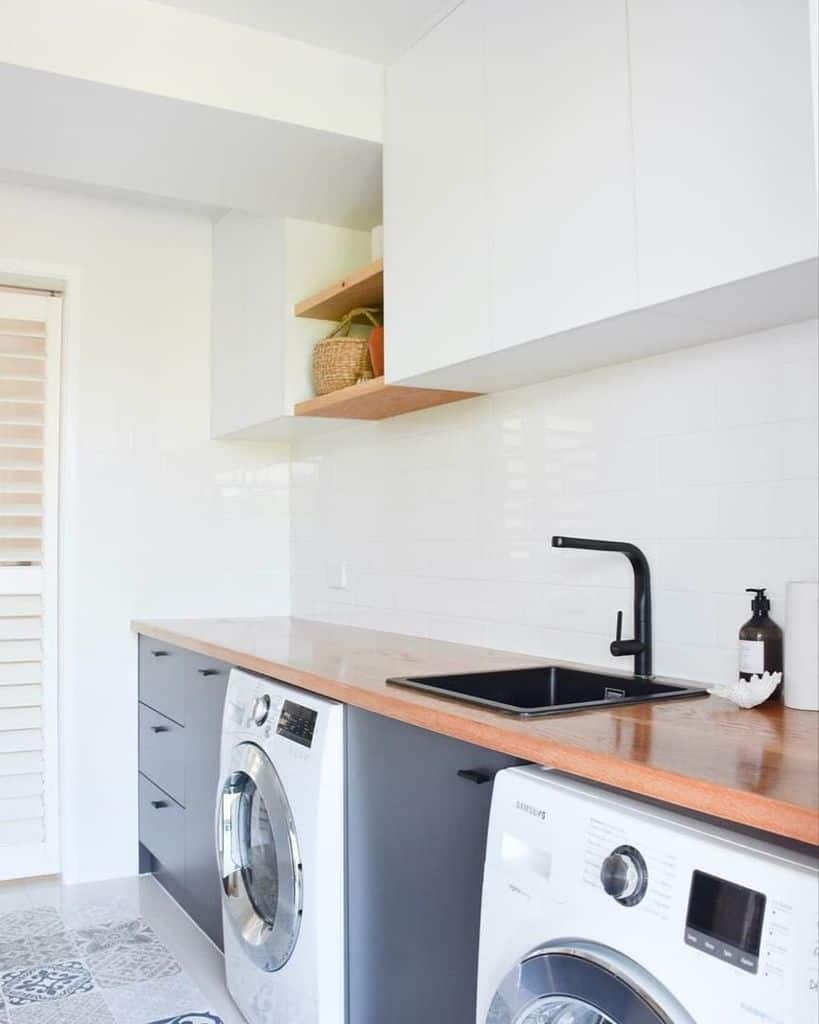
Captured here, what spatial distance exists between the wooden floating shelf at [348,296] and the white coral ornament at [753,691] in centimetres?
151

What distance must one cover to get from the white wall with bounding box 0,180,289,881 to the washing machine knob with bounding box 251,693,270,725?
1.43 m

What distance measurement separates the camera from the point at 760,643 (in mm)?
1836

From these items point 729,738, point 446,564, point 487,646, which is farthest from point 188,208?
point 729,738

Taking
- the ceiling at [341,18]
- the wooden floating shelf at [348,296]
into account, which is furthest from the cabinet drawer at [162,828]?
the ceiling at [341,18]

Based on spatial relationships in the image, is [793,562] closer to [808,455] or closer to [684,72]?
[808,455]

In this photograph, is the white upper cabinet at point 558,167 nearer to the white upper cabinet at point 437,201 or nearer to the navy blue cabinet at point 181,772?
the white upper cabinet at point 437,201

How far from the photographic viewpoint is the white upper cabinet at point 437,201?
2232mm

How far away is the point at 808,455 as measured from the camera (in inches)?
71.7

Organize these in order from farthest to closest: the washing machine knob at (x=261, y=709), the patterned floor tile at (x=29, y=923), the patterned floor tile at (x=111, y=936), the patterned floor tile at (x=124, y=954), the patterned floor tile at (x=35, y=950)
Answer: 1. the patterned floor tile at (x=29, y=923)
2. the patterned floor tile at (x=111, y=936)
3. the patterned floor tile at (x=35, y=950)
4. the patterned floor tile at (x=124, y=954)
5. the washing machine knob at (x=261, y=709)

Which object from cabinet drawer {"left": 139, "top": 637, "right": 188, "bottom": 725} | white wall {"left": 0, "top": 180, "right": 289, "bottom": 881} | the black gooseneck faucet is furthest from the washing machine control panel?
white wall {"left": 0, "top": 180, "right": 289, "bottom": 881}

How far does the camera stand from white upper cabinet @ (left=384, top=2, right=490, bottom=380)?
7.32ft

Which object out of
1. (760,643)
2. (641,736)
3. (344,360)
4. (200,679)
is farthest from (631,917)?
(344,360)

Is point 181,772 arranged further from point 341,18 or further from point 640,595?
point 341,18

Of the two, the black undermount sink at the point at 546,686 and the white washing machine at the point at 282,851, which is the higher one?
the black undermount sink at the point at 546,686
